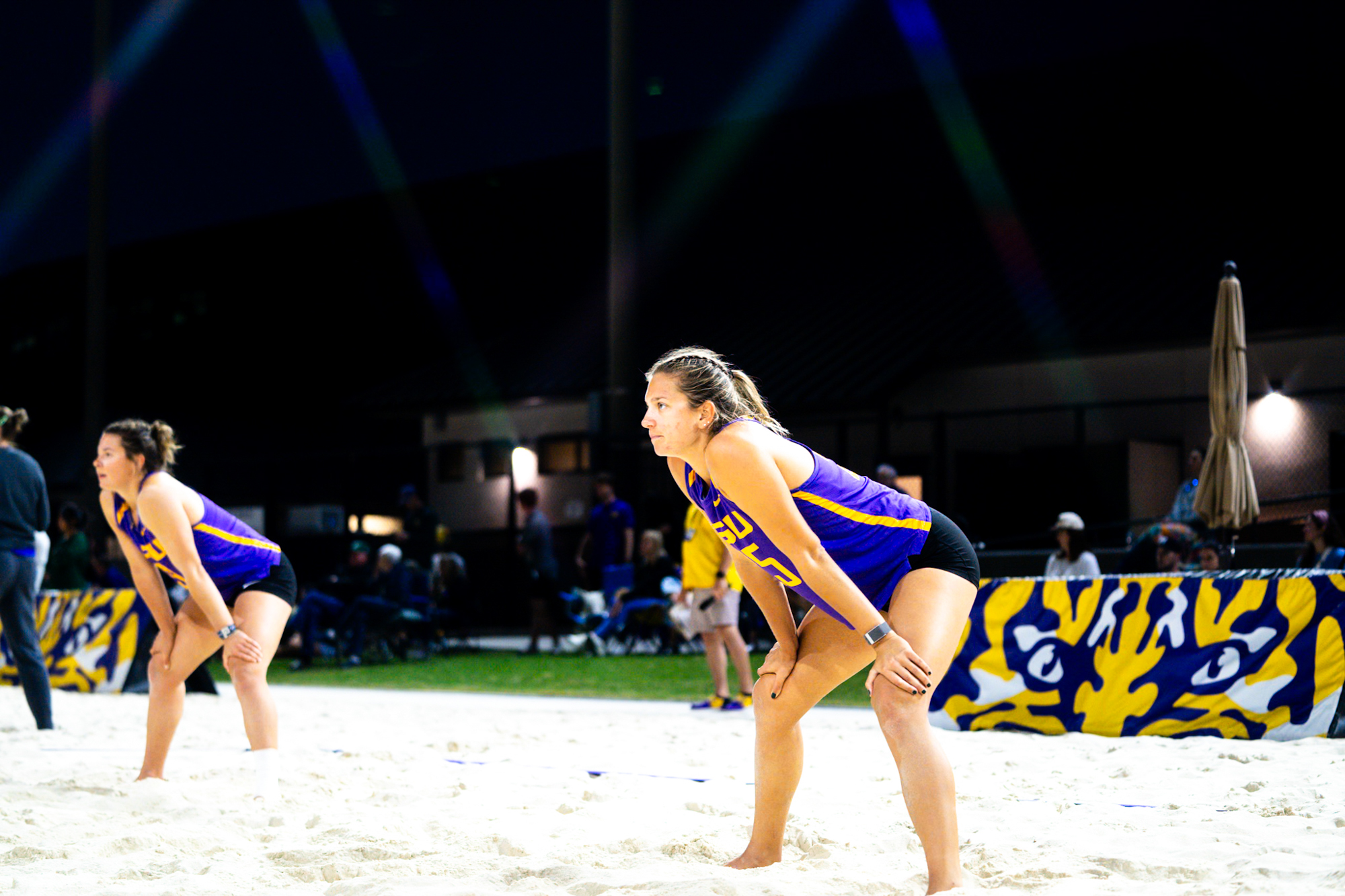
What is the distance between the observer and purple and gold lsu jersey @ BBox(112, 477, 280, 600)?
536 cm

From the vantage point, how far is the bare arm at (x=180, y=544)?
5.10m

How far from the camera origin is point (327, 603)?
43.6 ft

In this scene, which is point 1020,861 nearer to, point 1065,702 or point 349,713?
point 1065,702

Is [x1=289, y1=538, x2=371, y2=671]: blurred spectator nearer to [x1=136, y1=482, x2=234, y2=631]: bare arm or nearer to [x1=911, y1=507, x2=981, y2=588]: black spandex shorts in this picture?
[x1=136, y1=482, x2=234, y2=631]: bare arm

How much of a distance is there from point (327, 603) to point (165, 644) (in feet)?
26.5

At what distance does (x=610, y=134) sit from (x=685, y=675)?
22.1 feet

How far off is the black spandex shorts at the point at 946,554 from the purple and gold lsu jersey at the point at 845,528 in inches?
0.8

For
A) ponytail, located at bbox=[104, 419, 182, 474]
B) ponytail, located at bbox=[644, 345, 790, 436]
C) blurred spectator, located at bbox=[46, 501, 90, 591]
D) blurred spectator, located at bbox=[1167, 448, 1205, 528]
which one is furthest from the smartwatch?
blurred spectator, located at bbox=[46, 501, 90, 591]

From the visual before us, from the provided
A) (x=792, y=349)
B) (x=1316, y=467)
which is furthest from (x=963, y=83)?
(x=1316, y=467)

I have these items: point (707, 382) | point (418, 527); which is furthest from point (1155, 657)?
point (418, 527)

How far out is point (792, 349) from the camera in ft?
59.1

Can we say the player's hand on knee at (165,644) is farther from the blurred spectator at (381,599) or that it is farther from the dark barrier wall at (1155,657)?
the blurred spectator at (381,599)

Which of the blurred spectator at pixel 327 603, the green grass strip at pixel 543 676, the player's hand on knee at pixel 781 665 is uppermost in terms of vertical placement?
the player's hand on knee at pixel 781 665

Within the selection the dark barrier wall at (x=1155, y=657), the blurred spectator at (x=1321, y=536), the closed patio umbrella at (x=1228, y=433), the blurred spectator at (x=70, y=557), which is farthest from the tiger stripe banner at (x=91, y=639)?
the blurred spectator at (x=1321, y=536)
